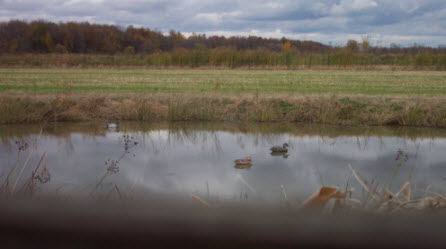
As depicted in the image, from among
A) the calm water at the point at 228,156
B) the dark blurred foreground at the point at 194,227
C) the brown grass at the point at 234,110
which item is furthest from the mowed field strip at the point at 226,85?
the dark blurred foreground at the point at 194,227

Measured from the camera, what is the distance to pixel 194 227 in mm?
542

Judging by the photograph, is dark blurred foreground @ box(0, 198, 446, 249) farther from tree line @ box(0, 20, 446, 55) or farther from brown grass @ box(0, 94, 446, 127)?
tree line @ box(0, 20, 446, 55)

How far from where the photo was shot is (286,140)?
752 centimetres

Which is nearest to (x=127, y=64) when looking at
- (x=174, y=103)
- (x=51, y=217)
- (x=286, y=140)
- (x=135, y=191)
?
(x=174, y=103)

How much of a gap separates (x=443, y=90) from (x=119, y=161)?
1262 centimetres

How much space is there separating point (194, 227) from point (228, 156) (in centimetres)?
562

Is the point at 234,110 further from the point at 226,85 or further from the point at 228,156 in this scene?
the point at 226,85

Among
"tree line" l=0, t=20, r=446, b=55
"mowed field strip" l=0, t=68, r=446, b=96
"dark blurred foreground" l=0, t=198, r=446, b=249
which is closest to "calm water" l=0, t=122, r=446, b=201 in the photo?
"dark blurred foreground" l=0, t=198, r=446, b=249

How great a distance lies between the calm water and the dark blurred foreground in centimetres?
254

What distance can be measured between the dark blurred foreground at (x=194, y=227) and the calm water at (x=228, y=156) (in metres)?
2.54

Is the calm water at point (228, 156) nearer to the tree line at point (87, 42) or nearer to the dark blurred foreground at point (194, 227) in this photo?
the dark blurred foreground at point (194, 227)

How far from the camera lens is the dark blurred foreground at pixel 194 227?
0.52 meters

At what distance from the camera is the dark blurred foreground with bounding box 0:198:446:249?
521 mm

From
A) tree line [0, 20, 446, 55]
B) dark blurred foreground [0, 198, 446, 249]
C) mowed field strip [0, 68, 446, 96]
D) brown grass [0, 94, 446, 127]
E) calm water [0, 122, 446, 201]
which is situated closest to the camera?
dark blurred foreground [0, 198, 446, 249]
